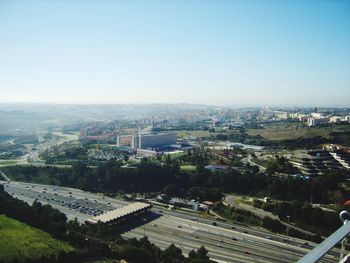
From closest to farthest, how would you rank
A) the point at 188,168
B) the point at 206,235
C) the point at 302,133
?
the point at 206,235 < the point at 188,168 < the point at 302,133

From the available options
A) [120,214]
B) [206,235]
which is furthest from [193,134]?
[206,235]

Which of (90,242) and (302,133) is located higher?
(302,133)

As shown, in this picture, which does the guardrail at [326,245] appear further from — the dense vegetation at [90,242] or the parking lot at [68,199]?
the parking lot at [68,199]

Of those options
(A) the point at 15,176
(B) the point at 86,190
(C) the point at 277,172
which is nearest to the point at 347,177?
(C) the point at 277,172

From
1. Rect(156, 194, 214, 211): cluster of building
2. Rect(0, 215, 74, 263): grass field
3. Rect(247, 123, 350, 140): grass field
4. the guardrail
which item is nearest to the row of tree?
Rect(156, 194, 214, 211): cluster of building

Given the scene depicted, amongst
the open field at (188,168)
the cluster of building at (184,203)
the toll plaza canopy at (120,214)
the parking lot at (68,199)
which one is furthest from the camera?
the open field at (188,168)

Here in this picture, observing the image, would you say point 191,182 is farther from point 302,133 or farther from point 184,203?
point 302,133

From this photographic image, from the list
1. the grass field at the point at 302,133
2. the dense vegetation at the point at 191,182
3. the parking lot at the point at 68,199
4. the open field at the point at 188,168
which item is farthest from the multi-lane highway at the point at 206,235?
the grass field at the point at 302,133

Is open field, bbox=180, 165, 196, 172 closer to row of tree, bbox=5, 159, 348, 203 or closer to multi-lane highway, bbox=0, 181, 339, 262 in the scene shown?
row of tree, bbox=5, 159, 348, 203
